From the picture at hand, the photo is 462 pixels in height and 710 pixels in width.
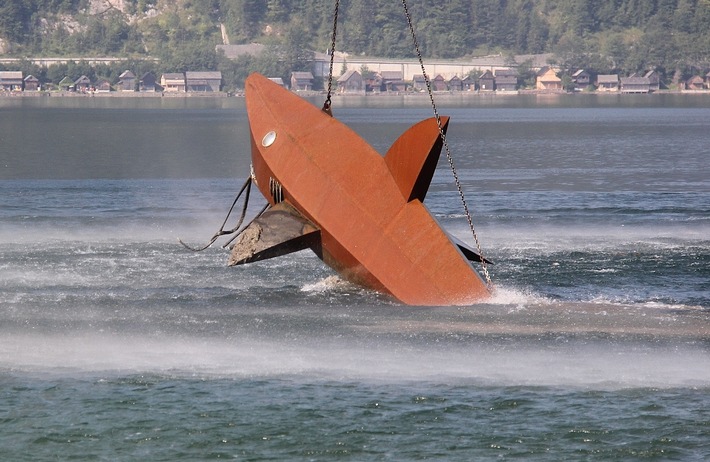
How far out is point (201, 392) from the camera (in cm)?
2252

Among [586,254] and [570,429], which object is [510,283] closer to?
[586,254]

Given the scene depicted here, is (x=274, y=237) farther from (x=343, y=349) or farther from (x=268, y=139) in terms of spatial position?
(x=343, y=349)

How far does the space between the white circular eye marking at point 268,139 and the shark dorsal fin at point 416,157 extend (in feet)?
13.2

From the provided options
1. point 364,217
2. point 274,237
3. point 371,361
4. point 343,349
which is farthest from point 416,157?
point 371,361

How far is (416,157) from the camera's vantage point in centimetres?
2888

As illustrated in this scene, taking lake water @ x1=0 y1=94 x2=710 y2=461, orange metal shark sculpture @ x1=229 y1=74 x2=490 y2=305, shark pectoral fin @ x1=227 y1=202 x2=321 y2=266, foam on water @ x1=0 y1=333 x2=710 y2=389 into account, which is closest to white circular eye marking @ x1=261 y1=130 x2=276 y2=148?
orange metal shark sculpture @ x1=229 y1=74 x2=490 y2=305

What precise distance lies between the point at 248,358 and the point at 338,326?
2744mm

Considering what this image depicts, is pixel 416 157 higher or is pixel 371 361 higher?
pixel 416 157

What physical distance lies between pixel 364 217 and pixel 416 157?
1.67 metres

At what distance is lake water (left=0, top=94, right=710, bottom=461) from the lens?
20562mm

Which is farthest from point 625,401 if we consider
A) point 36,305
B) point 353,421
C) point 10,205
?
point 10,205

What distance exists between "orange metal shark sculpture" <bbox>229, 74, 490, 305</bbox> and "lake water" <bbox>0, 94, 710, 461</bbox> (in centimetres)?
69

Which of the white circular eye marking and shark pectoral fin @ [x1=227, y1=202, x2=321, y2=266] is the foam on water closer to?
shark pectoral fin @ [x1=227, y1=202, x2=321, y2=266]

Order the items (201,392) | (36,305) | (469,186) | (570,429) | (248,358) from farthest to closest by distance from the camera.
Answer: (469,186)
(36,305)
(248,358)
(201,392)
(570,429)
